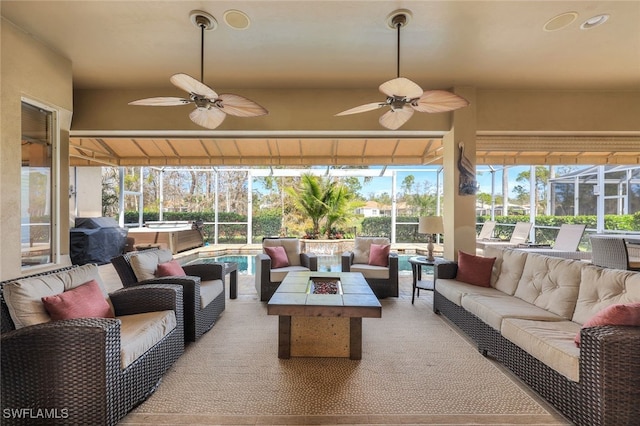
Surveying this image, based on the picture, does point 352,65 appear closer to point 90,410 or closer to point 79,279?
point 79,279

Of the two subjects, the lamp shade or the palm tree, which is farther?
the palm tree

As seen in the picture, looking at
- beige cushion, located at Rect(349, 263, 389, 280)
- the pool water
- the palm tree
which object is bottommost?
the pool water

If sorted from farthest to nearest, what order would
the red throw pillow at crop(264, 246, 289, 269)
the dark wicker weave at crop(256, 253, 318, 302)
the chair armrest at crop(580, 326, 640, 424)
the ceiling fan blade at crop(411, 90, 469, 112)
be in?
the red throw pillow at crop(264, 246, 289, 269) < the dark wicker weave at crop(256, 253, 318, 302) < the ceiling fan blade at crop(411, 90, 469, 112) < the chair armrest at crop(580, 326, 640, 424)

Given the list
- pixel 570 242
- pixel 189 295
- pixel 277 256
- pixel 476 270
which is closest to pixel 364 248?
pixel 277 256

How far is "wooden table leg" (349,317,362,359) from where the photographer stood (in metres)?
2.73

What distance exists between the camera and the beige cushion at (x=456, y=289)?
3373 mm

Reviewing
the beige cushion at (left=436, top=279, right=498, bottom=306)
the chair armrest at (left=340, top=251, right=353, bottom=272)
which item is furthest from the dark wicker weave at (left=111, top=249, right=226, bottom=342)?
the beige cushion at (left=436, top=279, right=498, bottom=306)

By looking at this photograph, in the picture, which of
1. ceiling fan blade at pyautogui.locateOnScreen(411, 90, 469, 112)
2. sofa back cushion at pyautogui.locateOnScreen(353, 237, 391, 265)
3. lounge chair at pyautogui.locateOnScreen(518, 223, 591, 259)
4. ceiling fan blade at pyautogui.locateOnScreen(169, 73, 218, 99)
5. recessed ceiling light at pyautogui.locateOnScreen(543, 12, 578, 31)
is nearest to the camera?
ceiling fan blade at pyautogui.locateOnScreen(169, 73, 218, 99)

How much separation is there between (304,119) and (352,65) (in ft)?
3.59

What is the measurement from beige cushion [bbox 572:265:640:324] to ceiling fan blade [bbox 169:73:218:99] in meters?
3.56

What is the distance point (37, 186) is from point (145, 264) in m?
1.91

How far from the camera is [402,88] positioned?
2.65 metres

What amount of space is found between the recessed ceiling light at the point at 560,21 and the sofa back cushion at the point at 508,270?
2.39m

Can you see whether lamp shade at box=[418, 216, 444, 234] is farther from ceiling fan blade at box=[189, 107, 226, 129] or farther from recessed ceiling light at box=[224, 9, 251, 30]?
recessed ceiling light at box=[224, 9, 251, 30]
